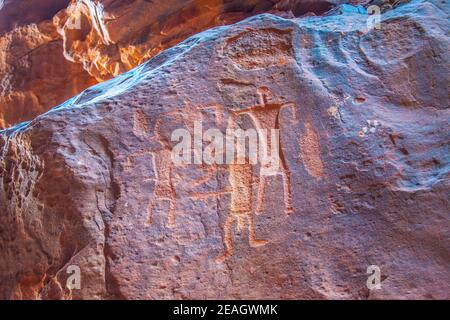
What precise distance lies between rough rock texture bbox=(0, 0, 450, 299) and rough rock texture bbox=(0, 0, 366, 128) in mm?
2612

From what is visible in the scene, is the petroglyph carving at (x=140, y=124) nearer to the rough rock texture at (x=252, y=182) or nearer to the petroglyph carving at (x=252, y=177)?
the rough rock texture at (x=252, y=182)

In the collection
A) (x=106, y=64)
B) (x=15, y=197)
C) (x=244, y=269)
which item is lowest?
(x=244, y=269)

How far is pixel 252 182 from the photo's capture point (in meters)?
2.71

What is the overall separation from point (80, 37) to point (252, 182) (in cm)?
509

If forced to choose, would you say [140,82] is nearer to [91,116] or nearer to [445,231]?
[91,116]

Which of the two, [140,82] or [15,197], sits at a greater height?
[140,82]

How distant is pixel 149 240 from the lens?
99.9 inches

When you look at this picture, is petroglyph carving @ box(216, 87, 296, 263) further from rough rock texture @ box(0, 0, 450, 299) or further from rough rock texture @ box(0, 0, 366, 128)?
rough rock texture @ box(0, 0, 366, 128)

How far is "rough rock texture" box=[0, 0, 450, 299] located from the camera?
2436 mm

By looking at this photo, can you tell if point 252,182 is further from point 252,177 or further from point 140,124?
point 140,124

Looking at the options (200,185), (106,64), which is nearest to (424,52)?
(200,185)

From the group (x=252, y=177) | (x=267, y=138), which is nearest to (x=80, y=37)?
(x=267, y=138)

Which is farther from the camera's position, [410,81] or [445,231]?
[410,81]

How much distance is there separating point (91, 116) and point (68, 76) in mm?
4876
